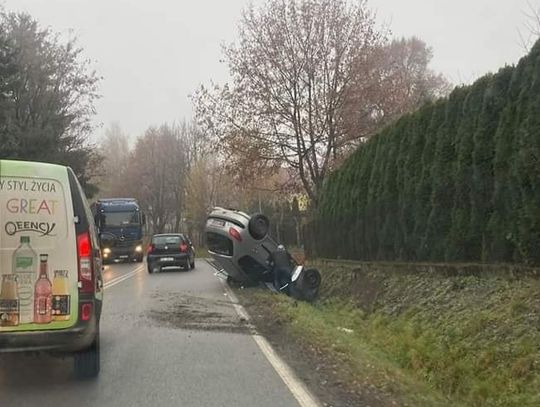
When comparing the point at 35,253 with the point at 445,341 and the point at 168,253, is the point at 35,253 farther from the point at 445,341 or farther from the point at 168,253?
the point at 168,253

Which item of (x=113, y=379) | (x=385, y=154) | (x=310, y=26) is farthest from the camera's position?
(x=310, y=26)

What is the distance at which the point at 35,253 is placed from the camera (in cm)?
634

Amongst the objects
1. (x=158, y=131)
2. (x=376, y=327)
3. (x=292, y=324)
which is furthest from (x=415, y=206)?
(x=158, y=131)

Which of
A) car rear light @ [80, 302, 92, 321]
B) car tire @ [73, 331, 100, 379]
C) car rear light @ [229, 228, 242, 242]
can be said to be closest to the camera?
car rear light @ [80, 302, 92, 321]

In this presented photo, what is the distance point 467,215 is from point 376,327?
8.01ft

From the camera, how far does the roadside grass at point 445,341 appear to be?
22.9ft

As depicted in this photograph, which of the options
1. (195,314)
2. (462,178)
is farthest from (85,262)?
(462,178)

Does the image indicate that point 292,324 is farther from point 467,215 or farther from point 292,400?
point 292,400

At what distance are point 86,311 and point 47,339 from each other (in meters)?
0.43

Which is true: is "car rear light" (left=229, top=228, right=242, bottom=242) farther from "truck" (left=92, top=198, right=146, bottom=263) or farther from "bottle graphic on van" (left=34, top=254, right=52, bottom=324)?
"truck" (left=92, top=198, right=146, bottom=263)

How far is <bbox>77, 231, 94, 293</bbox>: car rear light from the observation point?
648 centimetres

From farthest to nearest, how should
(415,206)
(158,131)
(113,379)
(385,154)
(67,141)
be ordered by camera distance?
(158,131) → (67,141) → (385,154) → (415,206) → (113,379)

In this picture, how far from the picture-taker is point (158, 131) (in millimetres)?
83688

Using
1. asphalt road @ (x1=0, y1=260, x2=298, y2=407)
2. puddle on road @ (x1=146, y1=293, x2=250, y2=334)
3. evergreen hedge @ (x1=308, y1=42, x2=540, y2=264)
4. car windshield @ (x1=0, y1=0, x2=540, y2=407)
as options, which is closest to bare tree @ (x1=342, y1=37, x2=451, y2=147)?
car windshield @ (x1=0, y1=0, x2=540, y2=407)
